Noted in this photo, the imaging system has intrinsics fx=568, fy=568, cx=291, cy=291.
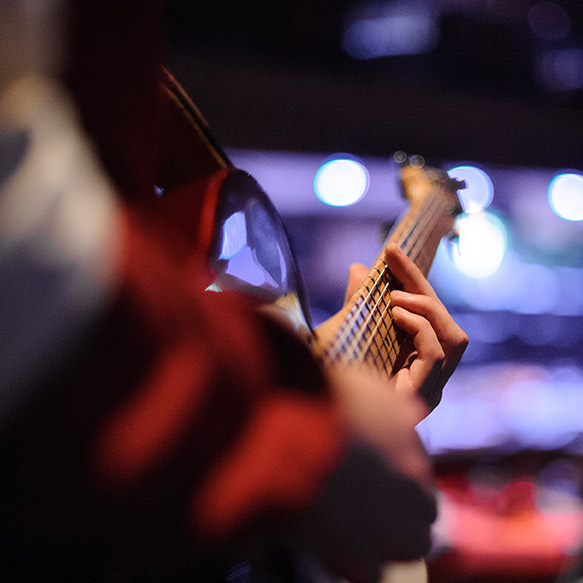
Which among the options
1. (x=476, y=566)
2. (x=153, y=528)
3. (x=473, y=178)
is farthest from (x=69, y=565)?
(x=473, y=178)

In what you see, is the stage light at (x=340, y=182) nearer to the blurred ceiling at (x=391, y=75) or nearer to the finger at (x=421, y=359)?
the blurred ceiling at (x=391, y=75)

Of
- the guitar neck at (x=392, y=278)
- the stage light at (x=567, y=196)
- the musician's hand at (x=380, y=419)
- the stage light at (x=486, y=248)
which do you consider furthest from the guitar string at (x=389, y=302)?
the stage light at (x=567, y=196)

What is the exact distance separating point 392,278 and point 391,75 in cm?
311

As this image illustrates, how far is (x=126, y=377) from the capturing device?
0.98 ft

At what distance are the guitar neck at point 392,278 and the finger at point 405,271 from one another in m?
0.01

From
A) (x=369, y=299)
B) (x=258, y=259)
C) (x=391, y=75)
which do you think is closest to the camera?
(x=258, y=259)

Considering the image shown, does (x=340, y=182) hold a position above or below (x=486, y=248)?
above

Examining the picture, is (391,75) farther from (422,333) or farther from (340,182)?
(422,333)

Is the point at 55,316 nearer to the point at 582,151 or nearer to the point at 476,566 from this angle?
the point at 476,566

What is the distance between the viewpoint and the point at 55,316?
0.93 feet

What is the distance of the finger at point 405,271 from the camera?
2.35ft

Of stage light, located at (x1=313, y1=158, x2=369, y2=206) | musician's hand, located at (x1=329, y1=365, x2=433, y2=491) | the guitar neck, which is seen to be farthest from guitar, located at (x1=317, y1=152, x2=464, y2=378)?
stage light, located at (x1=313, y1=158, x2=369, y2=206)

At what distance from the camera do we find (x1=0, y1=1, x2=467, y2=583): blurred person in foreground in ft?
0.94

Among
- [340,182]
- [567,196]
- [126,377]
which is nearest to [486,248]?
[567,196]
